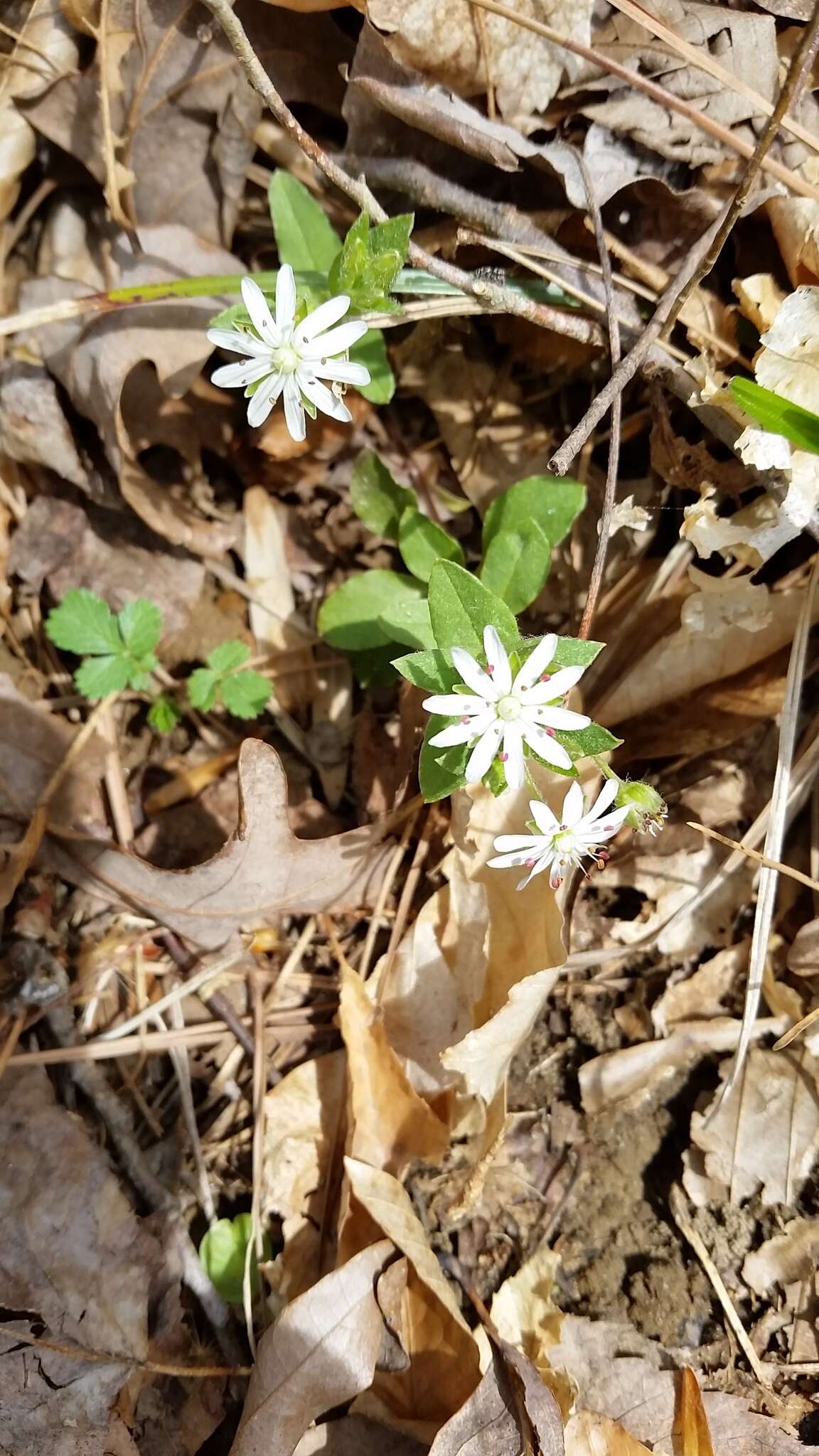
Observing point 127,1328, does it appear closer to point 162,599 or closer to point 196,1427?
point 196,1427

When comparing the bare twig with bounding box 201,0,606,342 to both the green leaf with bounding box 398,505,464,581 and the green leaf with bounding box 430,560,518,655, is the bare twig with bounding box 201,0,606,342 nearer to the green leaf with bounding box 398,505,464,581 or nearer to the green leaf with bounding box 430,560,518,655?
the green leaf with bounding box 398,505,464,581

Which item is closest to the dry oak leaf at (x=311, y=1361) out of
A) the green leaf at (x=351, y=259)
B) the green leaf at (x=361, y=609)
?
the green leaf at (x=361, y=609)

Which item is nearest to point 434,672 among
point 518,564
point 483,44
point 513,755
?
point 513,755

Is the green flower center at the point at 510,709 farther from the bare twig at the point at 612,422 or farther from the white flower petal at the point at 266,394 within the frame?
the white flower petal at the point at 266,394

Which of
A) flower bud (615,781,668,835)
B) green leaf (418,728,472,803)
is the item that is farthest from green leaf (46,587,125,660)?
flower bud (615,781,668,835)

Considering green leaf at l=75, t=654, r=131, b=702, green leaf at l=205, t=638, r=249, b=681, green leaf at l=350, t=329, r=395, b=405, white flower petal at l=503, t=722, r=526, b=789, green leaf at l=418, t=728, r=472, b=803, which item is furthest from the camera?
green leaf at l=205, t=638, r=249, b=681

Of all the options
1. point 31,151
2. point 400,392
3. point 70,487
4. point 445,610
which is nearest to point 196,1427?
point 445,610
